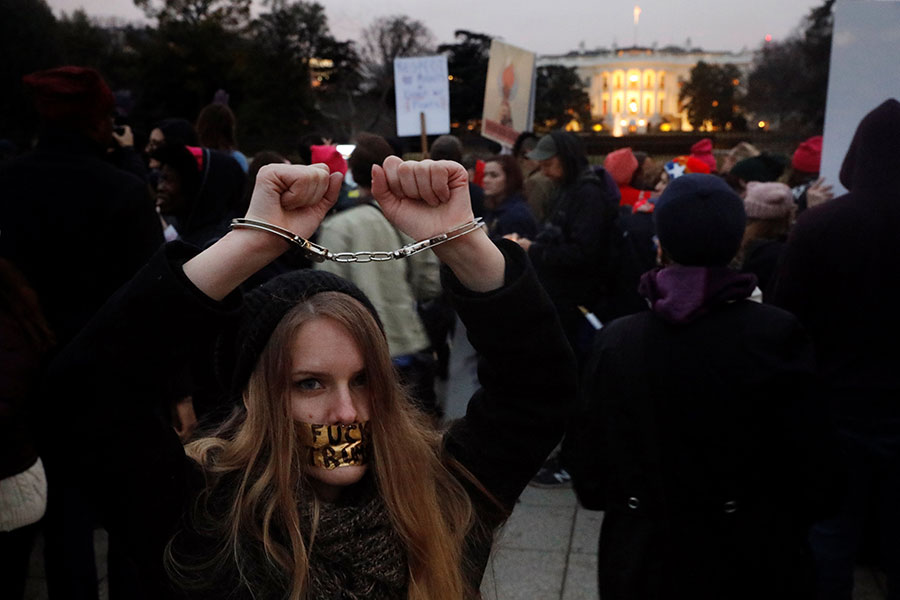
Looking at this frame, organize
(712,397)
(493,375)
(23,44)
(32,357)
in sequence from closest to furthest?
(493,375)
(712,397)
(32,357)
(23,44)

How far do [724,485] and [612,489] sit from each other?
12.4 inches

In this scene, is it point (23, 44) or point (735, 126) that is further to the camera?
point (735, 126)

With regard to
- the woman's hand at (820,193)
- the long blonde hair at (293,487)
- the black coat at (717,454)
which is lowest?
the black coat at (717,454)

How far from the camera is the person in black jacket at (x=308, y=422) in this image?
49.9 inches

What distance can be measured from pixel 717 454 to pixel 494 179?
3764 millimetres

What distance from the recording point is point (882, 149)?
303cm

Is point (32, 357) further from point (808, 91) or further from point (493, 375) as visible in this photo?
point (808, 91)

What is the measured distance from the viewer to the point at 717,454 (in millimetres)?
2338

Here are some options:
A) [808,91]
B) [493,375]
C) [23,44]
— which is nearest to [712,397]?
[493,375]

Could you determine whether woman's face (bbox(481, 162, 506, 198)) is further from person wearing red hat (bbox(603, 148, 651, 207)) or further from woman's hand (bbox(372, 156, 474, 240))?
woman's hand (bbox(372, 156, 474, 240))

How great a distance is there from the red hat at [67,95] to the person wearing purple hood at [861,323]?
8.88ft

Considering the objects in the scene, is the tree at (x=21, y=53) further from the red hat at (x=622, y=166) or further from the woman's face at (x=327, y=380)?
the woman's face at (x=327, y=380)

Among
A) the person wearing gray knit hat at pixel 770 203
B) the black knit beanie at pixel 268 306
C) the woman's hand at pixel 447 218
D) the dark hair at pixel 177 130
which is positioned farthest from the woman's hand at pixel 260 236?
the dark hair at pixel 177 130

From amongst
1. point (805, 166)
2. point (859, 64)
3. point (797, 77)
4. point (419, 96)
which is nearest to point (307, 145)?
point (419, 96)
